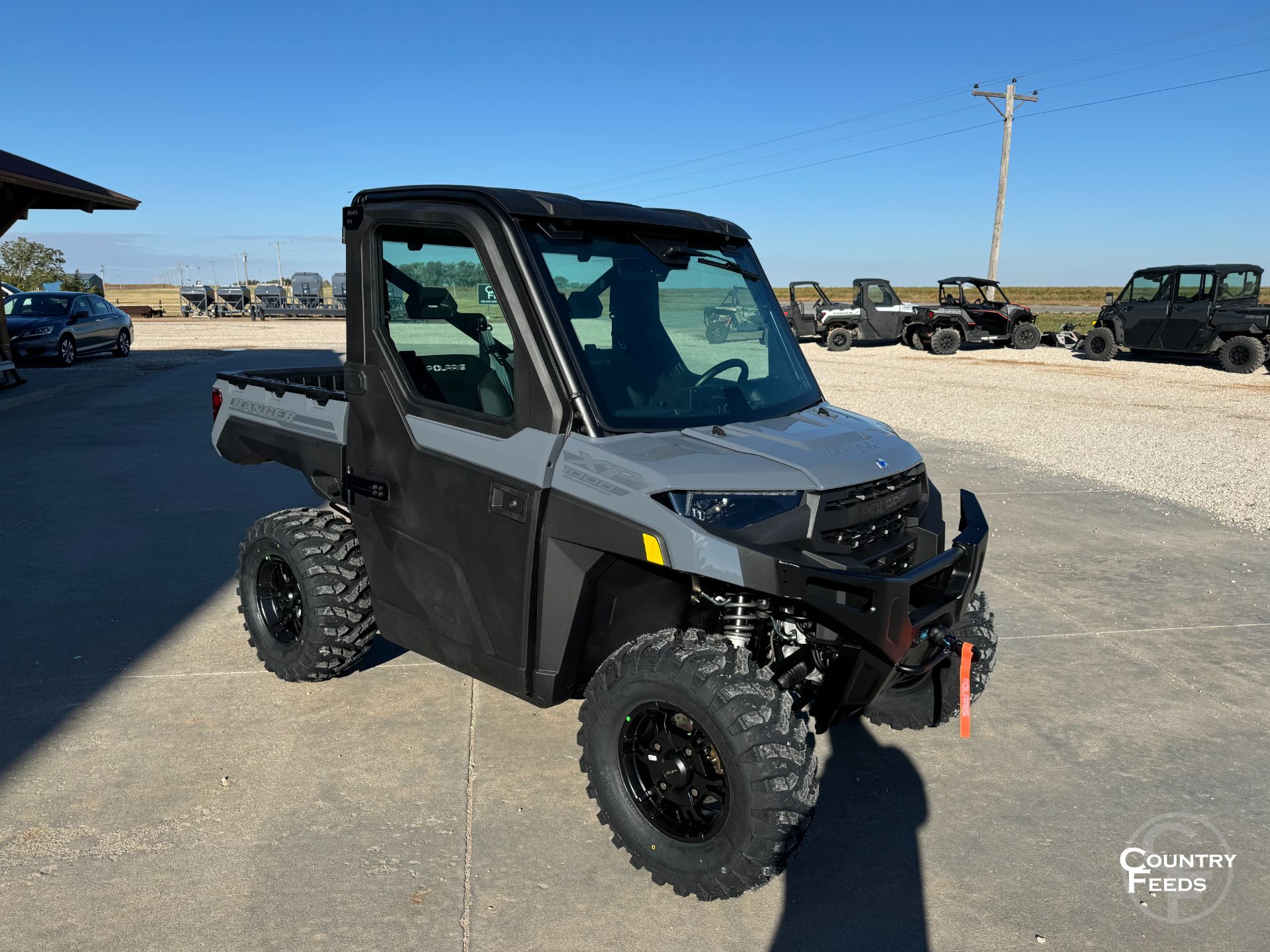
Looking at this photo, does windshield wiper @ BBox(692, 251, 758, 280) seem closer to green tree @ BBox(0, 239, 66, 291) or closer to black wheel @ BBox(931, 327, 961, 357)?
black wheel @ BBox(931, 327, 961, 357)

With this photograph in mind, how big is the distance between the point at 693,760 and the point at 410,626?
54.0 inches

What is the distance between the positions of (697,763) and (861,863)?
0.75 metres

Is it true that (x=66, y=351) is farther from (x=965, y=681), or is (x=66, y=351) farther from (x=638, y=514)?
(x=965, y=681)

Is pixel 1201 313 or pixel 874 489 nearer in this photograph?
pixel 874 489

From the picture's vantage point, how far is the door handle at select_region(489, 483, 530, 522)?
127 inches

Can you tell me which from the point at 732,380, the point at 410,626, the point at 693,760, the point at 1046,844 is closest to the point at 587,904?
the point at 693,760

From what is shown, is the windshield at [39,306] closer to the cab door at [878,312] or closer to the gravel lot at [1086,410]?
the gravel lot at [1086,410]

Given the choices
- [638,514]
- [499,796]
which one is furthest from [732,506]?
[499,796]

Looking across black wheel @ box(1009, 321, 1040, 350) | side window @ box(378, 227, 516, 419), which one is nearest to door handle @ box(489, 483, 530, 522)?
side window @ box(378, 227, 516, 419)

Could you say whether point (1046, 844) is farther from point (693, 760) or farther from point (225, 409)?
point (225, 409)

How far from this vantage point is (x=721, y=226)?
3961 mm

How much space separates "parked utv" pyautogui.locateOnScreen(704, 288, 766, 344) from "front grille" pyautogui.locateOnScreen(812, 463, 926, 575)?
88 centimetres

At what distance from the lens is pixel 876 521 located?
335 cm

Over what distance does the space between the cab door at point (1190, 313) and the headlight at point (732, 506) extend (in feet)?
69.5
